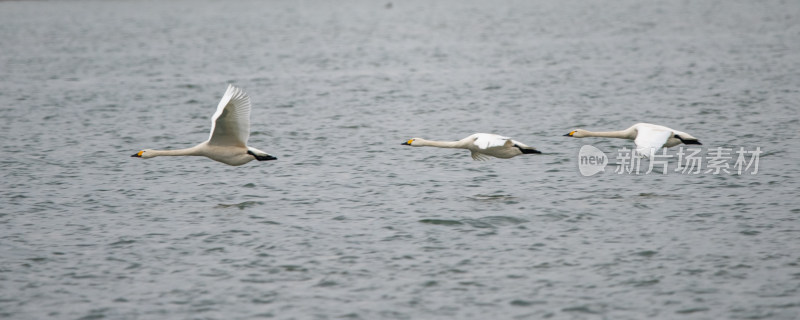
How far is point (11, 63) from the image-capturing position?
1893 inches

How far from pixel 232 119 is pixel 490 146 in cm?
444

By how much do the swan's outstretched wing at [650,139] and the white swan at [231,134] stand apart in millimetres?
6294

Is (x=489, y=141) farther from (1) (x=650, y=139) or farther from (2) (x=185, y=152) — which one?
(2) (x=185, y=152)

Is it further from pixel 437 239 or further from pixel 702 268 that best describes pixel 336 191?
pixel 702 268

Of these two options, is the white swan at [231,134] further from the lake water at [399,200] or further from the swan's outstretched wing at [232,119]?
the lake water at [399,200]

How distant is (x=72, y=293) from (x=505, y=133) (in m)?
14.5

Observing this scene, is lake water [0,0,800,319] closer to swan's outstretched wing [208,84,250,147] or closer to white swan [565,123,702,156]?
white swan [565,123,702,156]

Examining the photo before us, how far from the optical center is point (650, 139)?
56.6 feet

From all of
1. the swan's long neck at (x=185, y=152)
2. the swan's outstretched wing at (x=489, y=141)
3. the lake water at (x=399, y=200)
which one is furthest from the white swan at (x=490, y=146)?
the swan's long neck at (x=185, y=152)

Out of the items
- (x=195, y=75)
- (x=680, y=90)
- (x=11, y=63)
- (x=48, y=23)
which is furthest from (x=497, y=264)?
(x=48, y=23)

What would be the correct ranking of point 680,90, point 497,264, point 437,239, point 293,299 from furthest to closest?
point 680,90 → point 437,239 → point 497,264 → point 293,299

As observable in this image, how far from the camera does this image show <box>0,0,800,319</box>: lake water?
13.7 m
